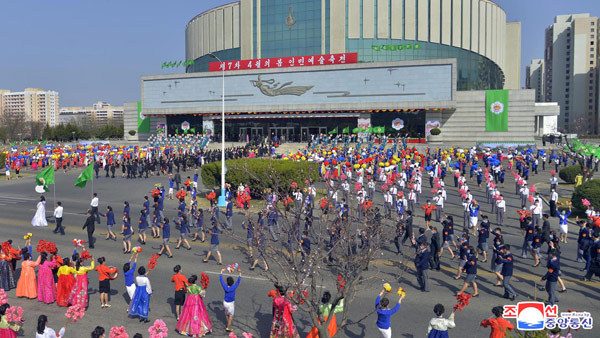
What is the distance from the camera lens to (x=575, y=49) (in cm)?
12469

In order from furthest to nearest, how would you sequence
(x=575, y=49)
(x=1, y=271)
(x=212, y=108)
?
(x=575, y=49) → (x=212, y=108) → (x=1, y=271)

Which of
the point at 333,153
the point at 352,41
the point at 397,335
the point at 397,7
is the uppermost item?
the point at 397,7

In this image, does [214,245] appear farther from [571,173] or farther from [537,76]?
[537,76]

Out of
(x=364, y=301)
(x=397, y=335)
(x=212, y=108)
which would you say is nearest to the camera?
(x=397, y=335)

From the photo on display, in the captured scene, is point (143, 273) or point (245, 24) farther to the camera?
point (245, 24)

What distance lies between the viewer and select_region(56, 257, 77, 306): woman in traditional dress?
1175 cm

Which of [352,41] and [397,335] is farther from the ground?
[352,41]

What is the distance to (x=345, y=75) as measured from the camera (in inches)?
2285

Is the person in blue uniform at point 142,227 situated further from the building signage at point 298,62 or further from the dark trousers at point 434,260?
the building signage at point 298,62

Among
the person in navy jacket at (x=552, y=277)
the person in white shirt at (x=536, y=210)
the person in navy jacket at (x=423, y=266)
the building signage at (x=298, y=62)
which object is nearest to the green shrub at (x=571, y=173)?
the person in white shirt at (x=536, y=210)

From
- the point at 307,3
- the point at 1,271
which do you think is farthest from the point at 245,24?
the point at 1,271

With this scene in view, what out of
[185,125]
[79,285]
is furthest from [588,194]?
[185,125]

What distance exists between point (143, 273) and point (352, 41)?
5971 centimetres

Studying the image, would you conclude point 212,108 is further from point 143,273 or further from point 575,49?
point 575,49
